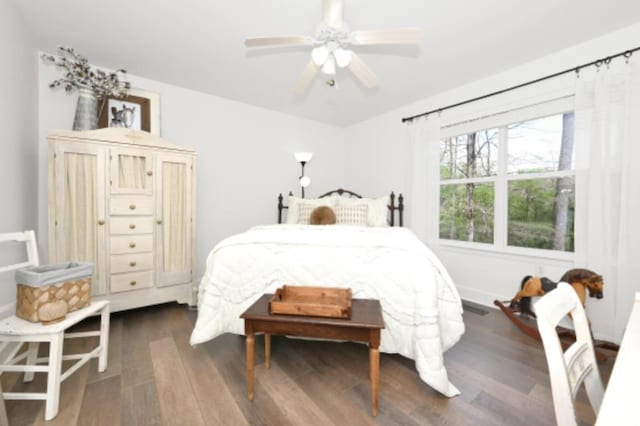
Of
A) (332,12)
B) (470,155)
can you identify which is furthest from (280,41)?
(470,155)

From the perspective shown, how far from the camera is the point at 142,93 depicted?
9.21 feet

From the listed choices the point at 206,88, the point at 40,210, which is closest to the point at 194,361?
the point at 40,210

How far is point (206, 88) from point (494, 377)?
373cm

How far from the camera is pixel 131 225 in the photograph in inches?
91.6

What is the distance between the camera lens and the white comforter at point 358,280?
1443mm

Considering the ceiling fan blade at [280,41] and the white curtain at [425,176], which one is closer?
the ceiling fan blade at [280,41]

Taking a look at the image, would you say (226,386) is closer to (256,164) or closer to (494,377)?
(494,377)

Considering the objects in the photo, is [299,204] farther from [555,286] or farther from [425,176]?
[555,286]

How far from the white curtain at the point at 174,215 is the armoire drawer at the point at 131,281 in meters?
0.16

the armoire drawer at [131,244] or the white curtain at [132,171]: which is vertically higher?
the white curtain at [132,171]

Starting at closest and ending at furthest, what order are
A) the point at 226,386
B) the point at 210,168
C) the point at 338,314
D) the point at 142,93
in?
1. the point at 338,314
2. the point at 226,386
3. the point at 142,93
4. the point at 210,168

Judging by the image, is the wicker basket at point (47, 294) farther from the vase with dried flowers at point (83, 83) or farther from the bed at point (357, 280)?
the vase with dried flowers at point (83, 83)

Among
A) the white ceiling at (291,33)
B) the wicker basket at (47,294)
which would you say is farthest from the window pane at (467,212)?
the wicker basket at (47,294)

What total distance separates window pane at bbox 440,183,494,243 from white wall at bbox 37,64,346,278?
189 centimetres
